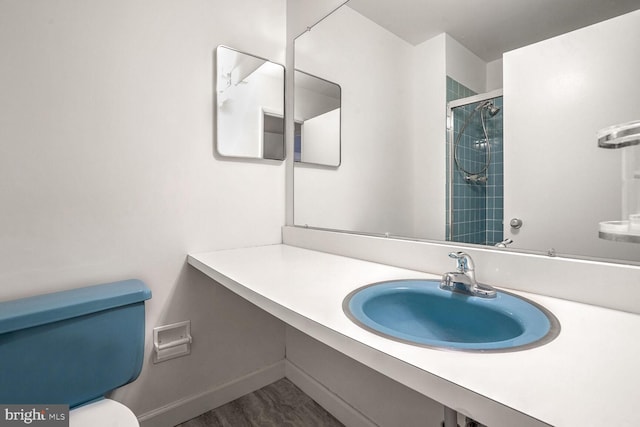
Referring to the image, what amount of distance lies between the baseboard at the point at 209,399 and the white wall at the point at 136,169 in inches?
1.6

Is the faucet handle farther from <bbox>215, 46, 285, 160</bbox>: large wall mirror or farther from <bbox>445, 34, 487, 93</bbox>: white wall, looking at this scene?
<bbox>215, 46, 285, 160</bbox>: large wall mirror

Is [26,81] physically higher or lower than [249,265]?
higher

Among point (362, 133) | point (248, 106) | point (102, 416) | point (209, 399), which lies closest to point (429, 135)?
point (362, 133)

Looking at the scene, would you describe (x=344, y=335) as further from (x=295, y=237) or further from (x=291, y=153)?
(x=291, y=153)

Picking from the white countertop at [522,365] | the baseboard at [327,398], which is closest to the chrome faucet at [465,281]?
the white countertop at [522,365]

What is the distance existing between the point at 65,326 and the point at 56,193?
49cm

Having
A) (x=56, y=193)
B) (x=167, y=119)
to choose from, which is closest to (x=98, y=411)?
(x=56, y=193)

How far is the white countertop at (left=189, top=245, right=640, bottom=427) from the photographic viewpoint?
0.40 meters

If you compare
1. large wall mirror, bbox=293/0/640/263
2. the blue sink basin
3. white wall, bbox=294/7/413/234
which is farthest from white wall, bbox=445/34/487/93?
the blue sink basin

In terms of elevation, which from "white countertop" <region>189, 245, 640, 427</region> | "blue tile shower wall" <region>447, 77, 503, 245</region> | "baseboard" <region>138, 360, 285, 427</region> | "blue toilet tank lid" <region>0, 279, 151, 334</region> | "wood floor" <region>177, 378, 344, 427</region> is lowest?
"wood floor" <region>177, 378, 344, 427</region>

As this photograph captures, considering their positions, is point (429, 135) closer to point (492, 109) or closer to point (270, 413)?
point (492, 109)

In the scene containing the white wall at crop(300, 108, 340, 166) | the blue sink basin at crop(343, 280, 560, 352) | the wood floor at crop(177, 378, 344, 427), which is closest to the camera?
the blue sink basin at crop(343, 280, 560, 352)

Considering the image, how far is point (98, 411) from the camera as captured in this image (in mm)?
943

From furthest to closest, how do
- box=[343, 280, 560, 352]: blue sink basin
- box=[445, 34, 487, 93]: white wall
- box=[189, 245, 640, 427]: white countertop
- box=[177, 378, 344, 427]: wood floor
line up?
1. box=[177, 378, 344, 427]: wood floor
2. box=[445, 34, 487, 93]: white wall
3. box=[343, 280, 560, 352]: blue sink basin
4. box=[189, 245, 640, 427]: white countertop
